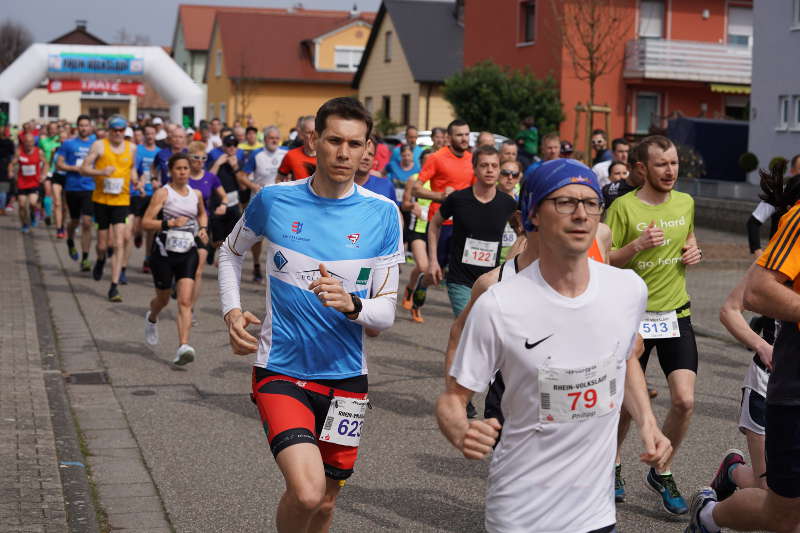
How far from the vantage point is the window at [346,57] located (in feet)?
232

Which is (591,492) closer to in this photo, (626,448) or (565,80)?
(626,448)

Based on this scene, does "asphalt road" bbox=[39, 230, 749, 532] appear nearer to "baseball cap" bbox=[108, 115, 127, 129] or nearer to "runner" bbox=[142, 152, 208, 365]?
"runner" bbox=[142, 152, 208, 365]

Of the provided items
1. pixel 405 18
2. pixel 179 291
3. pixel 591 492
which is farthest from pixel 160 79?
pixel 591 492

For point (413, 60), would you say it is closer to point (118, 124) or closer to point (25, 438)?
point (118, 124)

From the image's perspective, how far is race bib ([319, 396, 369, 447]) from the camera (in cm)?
466

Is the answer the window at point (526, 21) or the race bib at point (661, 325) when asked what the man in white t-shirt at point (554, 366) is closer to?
the race bib at point (661, 325)

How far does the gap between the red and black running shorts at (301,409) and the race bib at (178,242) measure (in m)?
5.74

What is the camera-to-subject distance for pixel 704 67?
3850 cm

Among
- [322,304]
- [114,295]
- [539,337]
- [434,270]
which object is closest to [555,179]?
[539,337]

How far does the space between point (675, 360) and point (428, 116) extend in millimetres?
45296

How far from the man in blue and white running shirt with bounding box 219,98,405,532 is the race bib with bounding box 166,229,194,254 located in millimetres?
5608

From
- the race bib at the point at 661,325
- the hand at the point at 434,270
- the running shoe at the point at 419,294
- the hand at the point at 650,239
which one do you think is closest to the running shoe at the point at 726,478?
the race bib at the point at 661,325

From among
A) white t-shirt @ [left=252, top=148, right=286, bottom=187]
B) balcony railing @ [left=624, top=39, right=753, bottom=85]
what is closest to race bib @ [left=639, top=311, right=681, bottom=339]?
white t-shirt @ [left=252, top=148, right=286, bottom=187]

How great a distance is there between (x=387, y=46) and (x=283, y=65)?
16469mm
